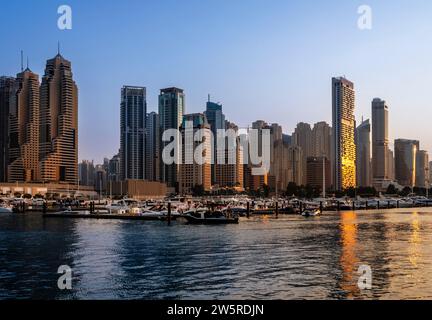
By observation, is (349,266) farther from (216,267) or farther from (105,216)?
(105,216)

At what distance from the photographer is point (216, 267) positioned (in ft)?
114

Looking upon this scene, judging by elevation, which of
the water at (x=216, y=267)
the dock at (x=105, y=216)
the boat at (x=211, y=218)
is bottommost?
the dock at (x=105, y=216)

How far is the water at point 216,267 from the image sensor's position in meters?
26.9

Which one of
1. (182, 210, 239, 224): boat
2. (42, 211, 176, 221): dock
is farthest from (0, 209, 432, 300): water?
(42, 211, 176, 221): dock

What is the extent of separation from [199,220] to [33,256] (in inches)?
1792

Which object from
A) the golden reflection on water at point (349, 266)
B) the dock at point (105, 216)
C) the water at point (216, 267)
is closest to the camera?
the water at point (216, 267)

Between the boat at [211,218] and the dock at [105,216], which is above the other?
the boat at [211,218]

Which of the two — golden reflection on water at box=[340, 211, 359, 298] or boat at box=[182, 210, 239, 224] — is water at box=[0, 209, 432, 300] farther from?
boat at box=[182, 210, 239, 224]

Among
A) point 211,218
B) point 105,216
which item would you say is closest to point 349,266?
point 211,218

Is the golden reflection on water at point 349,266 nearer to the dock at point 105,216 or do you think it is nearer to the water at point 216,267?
the water at point 216,267

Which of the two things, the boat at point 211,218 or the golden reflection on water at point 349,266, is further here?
the boat at point 211,218

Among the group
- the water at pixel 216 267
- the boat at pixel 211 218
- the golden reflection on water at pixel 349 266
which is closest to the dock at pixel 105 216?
the boat at pixel 211 218

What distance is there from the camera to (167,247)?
156 feet
